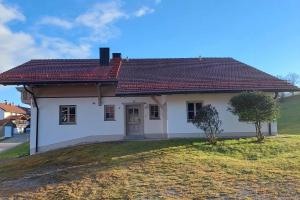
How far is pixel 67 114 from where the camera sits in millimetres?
25469

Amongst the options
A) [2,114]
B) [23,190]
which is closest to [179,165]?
[23,190]

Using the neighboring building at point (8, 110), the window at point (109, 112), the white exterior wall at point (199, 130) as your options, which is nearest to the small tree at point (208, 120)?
the white exterior wall at point (199, 130)

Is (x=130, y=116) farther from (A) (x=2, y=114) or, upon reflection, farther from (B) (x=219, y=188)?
(A) (x=2, y=114)

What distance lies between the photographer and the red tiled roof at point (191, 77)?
23.8 metres

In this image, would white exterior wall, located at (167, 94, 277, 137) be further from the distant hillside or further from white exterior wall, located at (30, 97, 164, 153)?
the distant hillside

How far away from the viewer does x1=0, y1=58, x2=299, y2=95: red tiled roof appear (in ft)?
78.5

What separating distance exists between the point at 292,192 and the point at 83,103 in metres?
15.8

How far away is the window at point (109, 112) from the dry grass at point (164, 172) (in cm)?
451

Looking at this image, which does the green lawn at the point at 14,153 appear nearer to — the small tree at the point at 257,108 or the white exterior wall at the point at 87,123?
the white exterior wall at the point at 87,123

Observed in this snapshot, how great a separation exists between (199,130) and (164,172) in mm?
8799

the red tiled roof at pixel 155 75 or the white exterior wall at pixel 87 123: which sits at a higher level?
the red tiled roof at pixel 155 75

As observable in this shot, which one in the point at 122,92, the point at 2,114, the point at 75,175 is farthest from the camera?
the point at 2,114

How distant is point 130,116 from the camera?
84.4 ft

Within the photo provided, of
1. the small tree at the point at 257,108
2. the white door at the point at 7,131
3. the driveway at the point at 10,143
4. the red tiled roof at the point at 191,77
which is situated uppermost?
the red tiled roof at the point at 191,77
